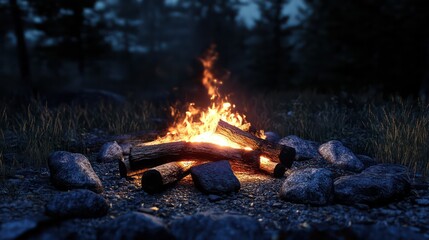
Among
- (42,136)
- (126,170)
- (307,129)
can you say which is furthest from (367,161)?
(42,136)

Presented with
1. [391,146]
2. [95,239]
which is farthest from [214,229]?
[391,146]

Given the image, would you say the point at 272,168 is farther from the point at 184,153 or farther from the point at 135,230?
the point at 135,230

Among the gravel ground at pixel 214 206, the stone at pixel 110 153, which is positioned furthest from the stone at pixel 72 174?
the stone at pixel 110 153

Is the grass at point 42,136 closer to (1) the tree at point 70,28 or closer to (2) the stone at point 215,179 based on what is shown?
(2) the stone at point 215,179

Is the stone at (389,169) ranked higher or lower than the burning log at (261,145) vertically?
lower

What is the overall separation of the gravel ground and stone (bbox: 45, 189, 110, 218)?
7cm

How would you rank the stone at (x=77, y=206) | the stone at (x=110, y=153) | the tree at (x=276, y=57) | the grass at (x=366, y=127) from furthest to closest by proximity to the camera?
the tree at (x=276, y=57)
the stone at (x=110, y=153)
the grass at (x=366, y=127)
the stone at (x=77, y=206)

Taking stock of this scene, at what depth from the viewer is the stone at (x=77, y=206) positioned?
3615 mm

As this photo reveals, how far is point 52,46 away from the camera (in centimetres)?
1748

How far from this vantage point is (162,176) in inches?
182

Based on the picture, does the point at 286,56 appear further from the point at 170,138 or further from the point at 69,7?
the point at 170,138

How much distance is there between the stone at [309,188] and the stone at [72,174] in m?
2.33

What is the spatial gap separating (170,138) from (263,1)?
61.6ft

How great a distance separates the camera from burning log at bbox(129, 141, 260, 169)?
16.9 ft
